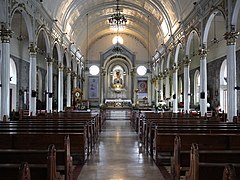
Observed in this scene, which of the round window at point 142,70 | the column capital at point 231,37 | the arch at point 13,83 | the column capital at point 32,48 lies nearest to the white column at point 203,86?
the column capital at point 231,37

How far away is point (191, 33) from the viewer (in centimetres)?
2136

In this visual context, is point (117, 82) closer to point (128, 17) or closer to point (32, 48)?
point (128, 17)

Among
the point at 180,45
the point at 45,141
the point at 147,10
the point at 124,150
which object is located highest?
the point at 147,10

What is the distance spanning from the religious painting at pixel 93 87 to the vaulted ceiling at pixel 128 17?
493 centimetres

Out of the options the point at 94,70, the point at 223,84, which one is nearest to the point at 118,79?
the point at 94,70

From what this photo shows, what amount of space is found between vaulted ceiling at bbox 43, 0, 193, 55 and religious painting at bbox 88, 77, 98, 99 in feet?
16.2

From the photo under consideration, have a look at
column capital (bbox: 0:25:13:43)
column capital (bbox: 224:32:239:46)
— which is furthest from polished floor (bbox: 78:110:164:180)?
column capital (bbox: 0:25:13:43)

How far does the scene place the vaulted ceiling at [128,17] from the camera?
24.3 meters

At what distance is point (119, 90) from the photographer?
40844 millimetres

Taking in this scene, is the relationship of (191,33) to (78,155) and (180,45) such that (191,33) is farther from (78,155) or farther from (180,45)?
(78,155)

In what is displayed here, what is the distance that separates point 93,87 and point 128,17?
11108 millimetres

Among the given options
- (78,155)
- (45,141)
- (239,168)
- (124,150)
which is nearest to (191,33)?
(124,150)

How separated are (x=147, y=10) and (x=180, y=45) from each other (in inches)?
282

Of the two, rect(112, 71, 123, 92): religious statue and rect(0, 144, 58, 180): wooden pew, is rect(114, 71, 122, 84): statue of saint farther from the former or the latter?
rect(0, 144, 58, 180): wooden pew
